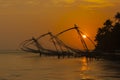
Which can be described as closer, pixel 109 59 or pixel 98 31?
pixel 109 59

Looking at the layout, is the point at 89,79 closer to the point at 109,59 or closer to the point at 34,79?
the point at 34,79

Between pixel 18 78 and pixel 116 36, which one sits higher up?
pixel 116 36

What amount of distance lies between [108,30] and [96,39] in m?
7.71

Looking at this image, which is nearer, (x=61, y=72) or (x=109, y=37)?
(x=61, y=72)

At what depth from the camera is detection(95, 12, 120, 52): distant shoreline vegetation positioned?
110m

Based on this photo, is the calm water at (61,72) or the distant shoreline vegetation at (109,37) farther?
the distant shoreline vegetation at (109,37)

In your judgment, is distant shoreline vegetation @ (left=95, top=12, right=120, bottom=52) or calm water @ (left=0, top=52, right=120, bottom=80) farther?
distant shoreline vegetation @ (left=95, top=12, right=120, bottom=52)

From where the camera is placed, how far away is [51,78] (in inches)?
1837

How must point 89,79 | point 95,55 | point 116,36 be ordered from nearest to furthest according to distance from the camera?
point 89,79 < point 95,55 < point 116,36

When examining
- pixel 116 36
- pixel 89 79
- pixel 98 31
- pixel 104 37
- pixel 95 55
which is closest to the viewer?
pixel 89 79

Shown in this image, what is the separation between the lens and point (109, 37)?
110562mm

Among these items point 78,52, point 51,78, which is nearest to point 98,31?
point 78,52

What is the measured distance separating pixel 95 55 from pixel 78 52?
5997mm

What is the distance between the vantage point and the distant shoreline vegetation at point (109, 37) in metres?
110
